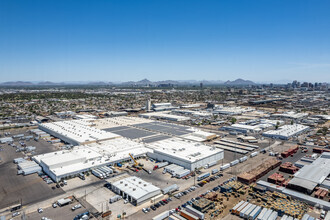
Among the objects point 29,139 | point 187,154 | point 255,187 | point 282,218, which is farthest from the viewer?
point 29,139

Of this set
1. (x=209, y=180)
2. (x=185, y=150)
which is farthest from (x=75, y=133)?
(x=209, y=180)

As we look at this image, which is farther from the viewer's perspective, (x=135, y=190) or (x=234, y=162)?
(x=234, y=162)

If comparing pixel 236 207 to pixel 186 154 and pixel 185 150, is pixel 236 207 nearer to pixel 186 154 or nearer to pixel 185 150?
pixel 186 154

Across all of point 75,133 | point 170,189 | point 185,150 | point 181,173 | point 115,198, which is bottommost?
point 115,198

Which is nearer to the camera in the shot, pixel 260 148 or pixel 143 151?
pixel 143 151

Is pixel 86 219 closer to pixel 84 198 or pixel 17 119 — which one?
pixel 84 198

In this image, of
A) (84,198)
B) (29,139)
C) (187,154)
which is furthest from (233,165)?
(29,139)

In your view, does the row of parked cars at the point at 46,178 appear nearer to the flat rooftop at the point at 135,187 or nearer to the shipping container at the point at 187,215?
the flat rooftop at the point at 135,187

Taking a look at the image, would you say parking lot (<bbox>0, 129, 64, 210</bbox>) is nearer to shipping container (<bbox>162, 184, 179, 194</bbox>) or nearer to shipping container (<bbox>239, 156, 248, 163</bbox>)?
shipping container (<bbox>162, 184, 179, 194</bbox>)

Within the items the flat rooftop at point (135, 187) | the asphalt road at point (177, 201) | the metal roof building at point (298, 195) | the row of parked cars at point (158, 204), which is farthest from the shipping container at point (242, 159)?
the flat rooftop at point (135, 187)
